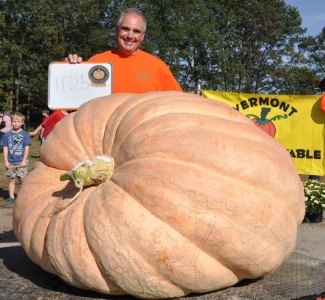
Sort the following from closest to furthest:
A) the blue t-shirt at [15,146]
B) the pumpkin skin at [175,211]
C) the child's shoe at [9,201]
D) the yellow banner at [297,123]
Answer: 1. the pumpkin skin at [175,211]
2. the child's shoe at [9,201]
3. the blue t-shirt at [15,146]
4. the yellow banner at [297,123]

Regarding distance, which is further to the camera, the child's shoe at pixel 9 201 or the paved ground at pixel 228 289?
the child's shoe at pixel 9 201

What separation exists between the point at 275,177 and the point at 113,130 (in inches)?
35.3

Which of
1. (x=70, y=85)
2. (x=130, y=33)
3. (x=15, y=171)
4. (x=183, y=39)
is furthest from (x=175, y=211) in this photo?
(x=183, y=39)

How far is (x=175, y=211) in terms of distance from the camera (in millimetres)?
2127

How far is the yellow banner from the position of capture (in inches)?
322

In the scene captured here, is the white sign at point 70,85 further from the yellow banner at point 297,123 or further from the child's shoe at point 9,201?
the yellow banner at point 297,123

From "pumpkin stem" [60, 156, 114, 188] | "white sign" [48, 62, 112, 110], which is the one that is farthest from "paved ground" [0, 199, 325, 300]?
"white sign" [48, 62, 112, 110]

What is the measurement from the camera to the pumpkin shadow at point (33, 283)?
7.64ft

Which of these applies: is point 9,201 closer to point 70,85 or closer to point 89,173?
point 70,85

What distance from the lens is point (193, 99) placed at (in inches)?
101

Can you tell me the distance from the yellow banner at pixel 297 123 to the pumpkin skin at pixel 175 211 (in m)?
5.99

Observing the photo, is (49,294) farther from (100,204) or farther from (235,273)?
(235,273)

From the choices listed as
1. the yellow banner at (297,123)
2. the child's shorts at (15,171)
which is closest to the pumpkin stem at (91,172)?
the child's shorts at (15,171)

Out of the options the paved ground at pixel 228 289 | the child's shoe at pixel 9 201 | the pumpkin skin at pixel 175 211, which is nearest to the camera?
the pumpkin skin at pixel 175 211
